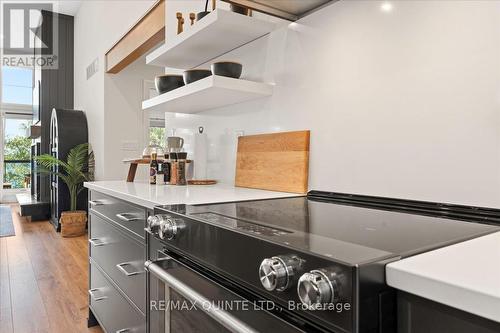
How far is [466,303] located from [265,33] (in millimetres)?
1527

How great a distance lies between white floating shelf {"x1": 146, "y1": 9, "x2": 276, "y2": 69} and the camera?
61.4 inches

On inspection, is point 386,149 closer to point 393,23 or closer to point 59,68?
point 393,23

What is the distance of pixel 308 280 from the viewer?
0.51m

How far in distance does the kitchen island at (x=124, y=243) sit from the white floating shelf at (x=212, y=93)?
1.54 feet

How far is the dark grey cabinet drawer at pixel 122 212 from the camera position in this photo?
4.36 feet

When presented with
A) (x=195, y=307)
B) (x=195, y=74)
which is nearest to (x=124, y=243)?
(x=195, y=307)

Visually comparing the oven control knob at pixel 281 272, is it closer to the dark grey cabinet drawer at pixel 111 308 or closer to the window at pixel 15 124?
the dark grey cabinet drawer at pixel 111 308

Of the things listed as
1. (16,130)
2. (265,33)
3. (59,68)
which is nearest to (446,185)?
(265,33)

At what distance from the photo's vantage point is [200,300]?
0.83 meters

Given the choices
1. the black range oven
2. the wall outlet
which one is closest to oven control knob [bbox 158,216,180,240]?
the black range oven

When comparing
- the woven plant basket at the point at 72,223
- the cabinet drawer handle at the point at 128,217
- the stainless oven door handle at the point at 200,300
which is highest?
the cabinet drawer handle at the point at 128,217

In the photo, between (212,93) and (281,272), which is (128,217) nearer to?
(212,93)

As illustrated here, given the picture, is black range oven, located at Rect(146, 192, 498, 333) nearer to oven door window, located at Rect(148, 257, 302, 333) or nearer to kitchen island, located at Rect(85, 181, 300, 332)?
oven door window, located at Rect(148, 257, 302, 333)

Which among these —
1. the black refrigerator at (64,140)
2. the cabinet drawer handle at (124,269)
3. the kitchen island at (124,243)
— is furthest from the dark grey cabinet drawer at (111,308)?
the black refrigerator at (64,140)
